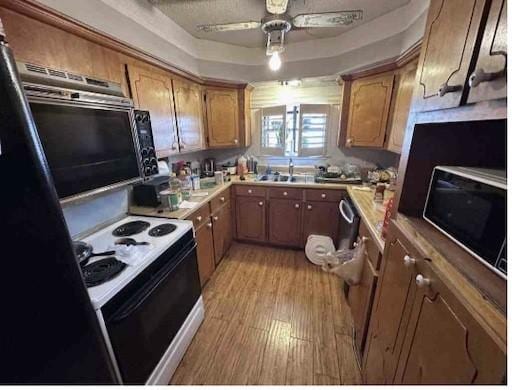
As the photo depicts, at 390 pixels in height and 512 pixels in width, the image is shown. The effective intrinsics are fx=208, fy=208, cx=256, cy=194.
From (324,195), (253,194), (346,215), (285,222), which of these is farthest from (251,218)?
(346,215)

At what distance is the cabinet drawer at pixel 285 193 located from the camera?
239cm

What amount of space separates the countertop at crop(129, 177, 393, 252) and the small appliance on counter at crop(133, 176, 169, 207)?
2.0 inches

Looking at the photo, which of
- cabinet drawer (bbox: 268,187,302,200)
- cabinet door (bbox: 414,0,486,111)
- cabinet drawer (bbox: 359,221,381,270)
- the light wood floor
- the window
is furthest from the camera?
the window

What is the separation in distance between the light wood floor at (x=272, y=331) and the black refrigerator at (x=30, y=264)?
110 cm

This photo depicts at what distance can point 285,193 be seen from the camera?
2.44 m

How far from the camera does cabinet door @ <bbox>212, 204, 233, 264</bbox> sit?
2.19 m

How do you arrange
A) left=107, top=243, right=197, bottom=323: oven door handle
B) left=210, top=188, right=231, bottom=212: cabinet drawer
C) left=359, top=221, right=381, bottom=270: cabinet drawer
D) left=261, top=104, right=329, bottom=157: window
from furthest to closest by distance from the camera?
left=261, top=104, right=329, bottom=157: window
left=210, top=188, right=231, bottom=212: cabinet drawer
left=359, top=221, right=381, bottom=270: cabinet drawer
left=107, top=243, right=197, bottom=323: oven door handle

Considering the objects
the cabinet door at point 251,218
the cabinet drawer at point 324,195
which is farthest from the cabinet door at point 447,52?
the cabinet door at point 251,218

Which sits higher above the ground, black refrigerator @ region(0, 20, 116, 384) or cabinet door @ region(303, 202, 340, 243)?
black refrigerator @ region(0, 20, 116, 384)

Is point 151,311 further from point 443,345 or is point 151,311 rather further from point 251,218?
point 251,218

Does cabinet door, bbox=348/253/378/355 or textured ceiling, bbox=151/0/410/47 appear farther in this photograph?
textured ceiling, bbox=151/0/410/47

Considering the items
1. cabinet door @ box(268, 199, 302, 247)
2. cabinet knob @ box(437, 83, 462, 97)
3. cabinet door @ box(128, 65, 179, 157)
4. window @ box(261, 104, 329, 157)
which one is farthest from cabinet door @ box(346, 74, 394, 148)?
cabinet door @ box(128, 65, 179, 157)

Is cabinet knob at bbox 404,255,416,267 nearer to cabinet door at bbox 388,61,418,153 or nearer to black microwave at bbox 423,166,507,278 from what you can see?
black microwave at bbox 423,166,507,278

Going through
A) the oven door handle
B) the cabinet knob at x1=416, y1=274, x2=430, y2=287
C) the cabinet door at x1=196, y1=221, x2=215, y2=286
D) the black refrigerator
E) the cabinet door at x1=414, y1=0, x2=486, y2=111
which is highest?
the cabinet door at x1=414, y1=0, x2=486, y2=111
